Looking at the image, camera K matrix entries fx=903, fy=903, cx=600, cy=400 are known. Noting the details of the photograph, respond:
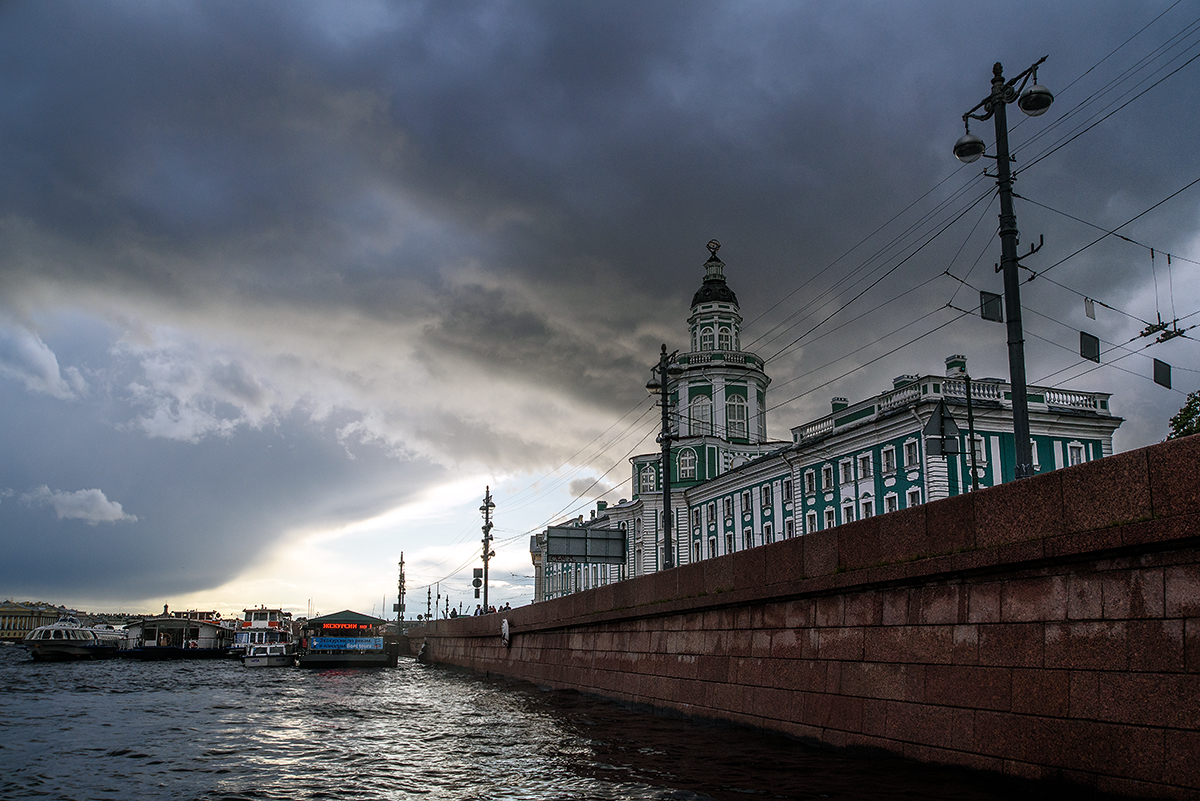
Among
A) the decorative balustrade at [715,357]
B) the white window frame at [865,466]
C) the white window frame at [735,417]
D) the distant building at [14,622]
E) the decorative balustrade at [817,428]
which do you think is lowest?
the distant building at [14,622]

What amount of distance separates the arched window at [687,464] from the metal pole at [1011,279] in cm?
5434

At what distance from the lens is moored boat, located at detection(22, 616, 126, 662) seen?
6494 cm

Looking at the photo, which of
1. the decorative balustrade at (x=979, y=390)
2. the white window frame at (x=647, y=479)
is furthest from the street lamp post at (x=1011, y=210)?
the white window frame at (x=647, y=479)

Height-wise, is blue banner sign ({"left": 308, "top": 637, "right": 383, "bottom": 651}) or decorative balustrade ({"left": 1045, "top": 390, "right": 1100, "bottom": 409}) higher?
decorative balustrade ({"left": 1045, "top": 390, "right": 1100, "bottom": 409})

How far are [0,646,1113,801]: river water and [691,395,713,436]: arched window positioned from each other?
46.0 meters

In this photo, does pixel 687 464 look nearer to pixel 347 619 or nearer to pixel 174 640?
pixel 347 619

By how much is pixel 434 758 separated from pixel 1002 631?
844 cm

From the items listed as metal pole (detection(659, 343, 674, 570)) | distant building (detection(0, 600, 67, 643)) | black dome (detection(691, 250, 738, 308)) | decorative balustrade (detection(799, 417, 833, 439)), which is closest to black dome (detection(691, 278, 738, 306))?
black dome (detection(691, 250, 738, 308))

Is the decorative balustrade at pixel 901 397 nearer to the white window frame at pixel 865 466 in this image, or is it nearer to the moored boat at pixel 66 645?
the white window frame at pixel 865 466

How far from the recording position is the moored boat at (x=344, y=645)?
5438 cm

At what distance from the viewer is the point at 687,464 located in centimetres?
6800

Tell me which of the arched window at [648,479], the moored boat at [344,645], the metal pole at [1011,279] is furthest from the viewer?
the arched window at [648,479]

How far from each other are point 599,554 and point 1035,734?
3935 centimetres

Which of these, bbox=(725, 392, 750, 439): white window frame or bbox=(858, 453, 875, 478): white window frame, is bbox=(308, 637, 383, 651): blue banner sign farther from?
bbox=(858, 453, 875, 478): white window frame
